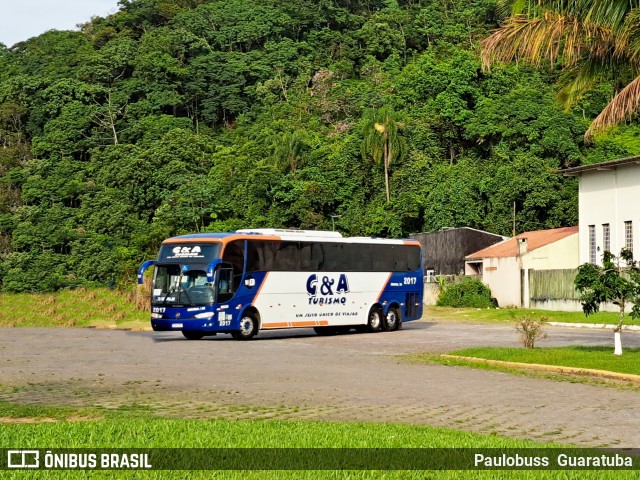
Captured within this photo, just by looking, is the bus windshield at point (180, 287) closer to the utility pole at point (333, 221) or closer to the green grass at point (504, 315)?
the green grass at point (504, 315)

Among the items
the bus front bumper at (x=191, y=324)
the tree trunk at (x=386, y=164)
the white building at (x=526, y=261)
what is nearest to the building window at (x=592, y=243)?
the white building at (x=526, y=261)

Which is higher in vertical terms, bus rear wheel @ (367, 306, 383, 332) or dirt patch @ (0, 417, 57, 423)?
bus rear wheel @ (367, 306, 383, 332)

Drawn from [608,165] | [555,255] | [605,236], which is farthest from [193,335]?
[555,255]

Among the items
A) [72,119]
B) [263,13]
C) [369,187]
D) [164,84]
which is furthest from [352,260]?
[263,13]

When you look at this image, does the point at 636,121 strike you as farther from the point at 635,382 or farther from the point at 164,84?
the point at 635,382

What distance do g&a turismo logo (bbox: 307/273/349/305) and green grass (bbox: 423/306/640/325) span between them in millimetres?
8116

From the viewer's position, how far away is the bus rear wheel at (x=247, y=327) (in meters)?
31.1

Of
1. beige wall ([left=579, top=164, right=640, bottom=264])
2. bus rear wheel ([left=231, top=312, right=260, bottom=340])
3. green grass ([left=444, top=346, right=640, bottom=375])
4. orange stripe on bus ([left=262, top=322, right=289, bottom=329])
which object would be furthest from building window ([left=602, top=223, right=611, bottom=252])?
green grass ([left=444, top=346, right=640, bottom=375])

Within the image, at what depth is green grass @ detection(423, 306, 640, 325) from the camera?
39.2 meters

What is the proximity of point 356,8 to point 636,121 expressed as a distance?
5948cm

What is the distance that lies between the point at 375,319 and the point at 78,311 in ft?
68.0

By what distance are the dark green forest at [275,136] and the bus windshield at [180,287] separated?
32.9 m

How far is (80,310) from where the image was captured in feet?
168

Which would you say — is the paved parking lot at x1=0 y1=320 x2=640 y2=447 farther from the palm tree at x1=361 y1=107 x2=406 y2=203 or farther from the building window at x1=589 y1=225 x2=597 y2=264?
the palm tree at x1=361 y1=107 x2=406 y2=203
